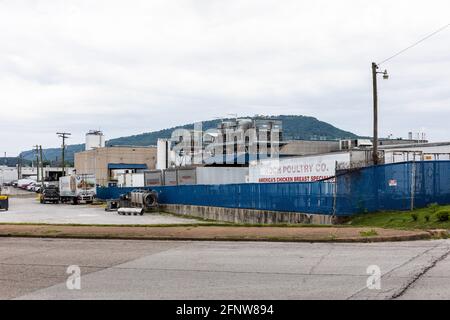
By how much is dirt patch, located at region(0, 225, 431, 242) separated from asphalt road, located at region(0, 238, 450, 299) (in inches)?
30.1

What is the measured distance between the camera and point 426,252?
13.5 metres

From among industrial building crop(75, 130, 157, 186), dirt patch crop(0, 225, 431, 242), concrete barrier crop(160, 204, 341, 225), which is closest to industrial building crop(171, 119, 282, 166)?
industrial building crop(75, 130, 157, 186)

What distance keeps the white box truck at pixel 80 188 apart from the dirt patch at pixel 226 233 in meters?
49.8

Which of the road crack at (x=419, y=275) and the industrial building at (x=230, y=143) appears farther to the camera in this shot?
the industrial building at (x=230, y=143)

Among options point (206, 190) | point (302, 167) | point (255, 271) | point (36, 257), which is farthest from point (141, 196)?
point (255, 271)

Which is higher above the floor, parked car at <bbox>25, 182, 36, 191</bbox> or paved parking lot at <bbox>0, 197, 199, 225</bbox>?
parked car at <bbox>25, 182, 36, 191</bbox>

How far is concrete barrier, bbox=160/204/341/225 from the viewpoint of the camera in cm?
2715

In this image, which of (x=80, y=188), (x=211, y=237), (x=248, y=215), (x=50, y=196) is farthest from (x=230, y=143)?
(x=211, y=237)

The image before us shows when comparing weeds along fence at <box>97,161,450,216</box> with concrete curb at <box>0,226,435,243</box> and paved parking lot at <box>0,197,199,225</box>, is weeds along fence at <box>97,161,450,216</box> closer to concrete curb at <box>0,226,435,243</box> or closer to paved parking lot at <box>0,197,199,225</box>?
concrete curb at <box>0,226,435,243</box>

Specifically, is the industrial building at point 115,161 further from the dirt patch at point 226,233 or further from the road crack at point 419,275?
the road crack at point 419,275

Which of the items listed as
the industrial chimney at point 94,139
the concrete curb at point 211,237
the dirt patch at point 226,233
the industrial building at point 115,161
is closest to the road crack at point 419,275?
the concrete curb at point 211,237

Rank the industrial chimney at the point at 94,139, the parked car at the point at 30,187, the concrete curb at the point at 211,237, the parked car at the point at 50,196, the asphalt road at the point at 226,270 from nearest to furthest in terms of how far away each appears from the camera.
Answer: the asphalt road at the point at 226,270, the concrete curb at the point at 211,237, the parked car at the point at 50,196, the industrial chimney at the point at 94,139, the parked car at the point at 30,187

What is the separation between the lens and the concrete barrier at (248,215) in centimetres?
2715
